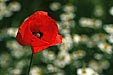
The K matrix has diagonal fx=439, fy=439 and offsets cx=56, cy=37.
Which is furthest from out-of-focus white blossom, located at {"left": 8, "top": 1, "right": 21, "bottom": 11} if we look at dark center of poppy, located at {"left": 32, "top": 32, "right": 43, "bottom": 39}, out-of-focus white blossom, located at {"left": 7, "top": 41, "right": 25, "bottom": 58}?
dark center of poppy, located at {"left": 32, "top": 32, "right": 43, "bottom": 39}

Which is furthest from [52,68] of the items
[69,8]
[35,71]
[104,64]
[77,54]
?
[69,8]

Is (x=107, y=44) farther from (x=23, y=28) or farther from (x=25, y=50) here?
(x=23, y=28)

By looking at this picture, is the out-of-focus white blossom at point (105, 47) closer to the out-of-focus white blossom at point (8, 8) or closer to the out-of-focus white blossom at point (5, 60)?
the out-of-focus white blossom at point (5, 60)

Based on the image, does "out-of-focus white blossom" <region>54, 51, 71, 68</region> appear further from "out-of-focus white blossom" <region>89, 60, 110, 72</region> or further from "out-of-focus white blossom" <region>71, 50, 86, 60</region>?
"out-of-focus white blossom" <region>89, 60, 110, 72</region>

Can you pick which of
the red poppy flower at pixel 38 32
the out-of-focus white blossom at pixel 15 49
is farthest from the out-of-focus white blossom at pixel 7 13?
the red poppy flower at pixel 38 32

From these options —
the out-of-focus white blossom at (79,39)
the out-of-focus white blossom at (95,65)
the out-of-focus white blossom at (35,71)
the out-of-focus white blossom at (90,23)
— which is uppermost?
the out-of-focus white blossom at (90,23)
